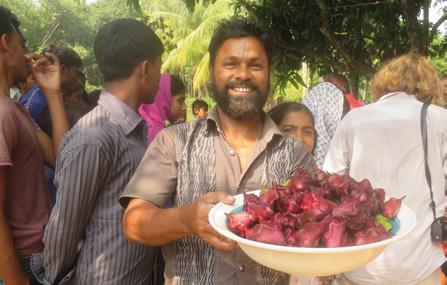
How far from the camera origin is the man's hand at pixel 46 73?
8.74ft

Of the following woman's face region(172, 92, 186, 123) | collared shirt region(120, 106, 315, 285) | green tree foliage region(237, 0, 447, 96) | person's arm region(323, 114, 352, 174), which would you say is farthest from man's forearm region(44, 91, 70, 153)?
green tree foliage region(237, 0, 447, 96)

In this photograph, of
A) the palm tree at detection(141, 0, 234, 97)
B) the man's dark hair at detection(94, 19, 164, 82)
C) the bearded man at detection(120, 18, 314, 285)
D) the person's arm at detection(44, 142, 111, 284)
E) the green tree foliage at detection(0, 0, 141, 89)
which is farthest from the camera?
the green tree foliage at detection(0, 0, 141, 89)

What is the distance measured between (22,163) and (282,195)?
1345mm

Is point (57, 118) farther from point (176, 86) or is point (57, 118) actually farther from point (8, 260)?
point (176, 86)

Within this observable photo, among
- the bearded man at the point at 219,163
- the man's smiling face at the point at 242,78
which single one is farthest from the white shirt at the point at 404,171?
the man's smiling face at the point at 242,78

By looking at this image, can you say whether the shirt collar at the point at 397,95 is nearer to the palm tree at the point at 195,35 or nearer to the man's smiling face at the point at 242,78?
the man's smiling face at the point at 242,78

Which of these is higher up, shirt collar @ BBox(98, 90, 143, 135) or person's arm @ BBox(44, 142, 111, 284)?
shirt collar @ BBox(98, 90, 143, 135)

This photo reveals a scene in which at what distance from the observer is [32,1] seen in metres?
36.8

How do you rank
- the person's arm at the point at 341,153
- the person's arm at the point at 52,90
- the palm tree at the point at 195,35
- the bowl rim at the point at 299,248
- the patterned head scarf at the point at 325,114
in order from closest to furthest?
1. the bowl rim at the point at 299,248
2. the person's arm at the point at 52,90
3. the person's arm at the point at 341,153
4. the patterned head scarf at the point at 325,114
5. the palm tree at the point at 195,35

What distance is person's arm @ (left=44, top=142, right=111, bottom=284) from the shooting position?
74.8 inches

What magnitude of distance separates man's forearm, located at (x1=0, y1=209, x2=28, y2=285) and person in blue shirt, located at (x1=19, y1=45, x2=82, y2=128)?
3.03ft

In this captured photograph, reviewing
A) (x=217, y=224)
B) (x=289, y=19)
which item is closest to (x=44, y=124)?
(x=217, y=224)

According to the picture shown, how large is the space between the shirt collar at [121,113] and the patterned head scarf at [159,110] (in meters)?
1.92

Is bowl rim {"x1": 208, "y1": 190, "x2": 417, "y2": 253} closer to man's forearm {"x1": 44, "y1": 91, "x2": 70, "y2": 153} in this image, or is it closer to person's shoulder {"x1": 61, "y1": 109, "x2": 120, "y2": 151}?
person's shoulder {"x1": 61, "y1": 109, "x2": 120, "y2": 151}
